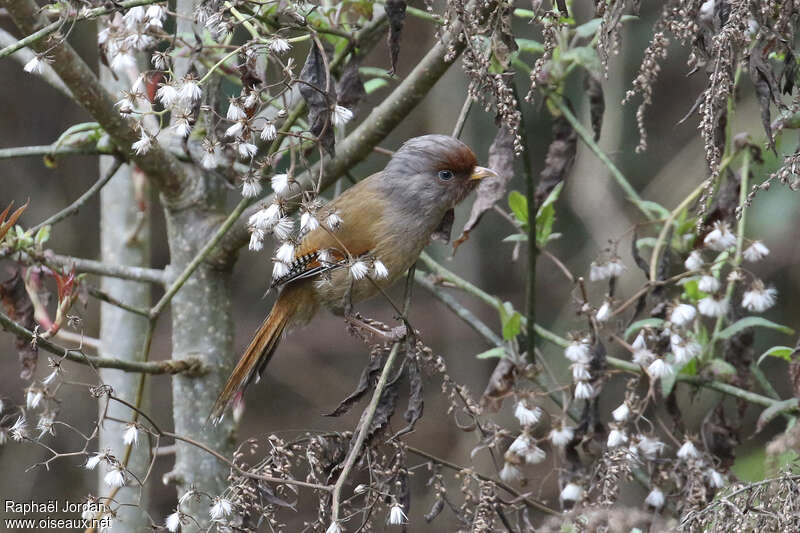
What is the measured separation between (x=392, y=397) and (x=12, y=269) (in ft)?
4.30

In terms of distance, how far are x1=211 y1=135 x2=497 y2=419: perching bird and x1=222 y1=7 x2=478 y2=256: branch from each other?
281mm

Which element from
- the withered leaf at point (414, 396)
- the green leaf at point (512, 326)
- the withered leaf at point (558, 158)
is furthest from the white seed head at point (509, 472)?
the withered leaf at point (558, 158)

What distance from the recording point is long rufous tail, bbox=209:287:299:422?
3508mm

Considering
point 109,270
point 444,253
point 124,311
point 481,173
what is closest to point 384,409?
point 481,173

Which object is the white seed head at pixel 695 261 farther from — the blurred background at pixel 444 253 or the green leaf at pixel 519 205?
the blurred background at pixel 444 253

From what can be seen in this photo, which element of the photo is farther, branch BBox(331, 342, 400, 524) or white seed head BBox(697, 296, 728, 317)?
white seed head BBox(697, 296, 728, 317)

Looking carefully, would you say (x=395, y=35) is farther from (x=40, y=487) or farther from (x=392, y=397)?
(x=40, y=487)

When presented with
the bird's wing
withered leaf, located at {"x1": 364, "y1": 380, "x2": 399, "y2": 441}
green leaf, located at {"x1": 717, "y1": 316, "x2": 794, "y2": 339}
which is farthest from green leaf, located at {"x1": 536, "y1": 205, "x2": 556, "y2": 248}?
withered leaf, located at {"x1": 364, "y1": 380, "x2": 399, "y2": 441}

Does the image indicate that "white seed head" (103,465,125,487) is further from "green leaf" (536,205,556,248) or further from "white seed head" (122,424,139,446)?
"green leaf" (536,205,556,248)

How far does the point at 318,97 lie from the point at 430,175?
4.66ft

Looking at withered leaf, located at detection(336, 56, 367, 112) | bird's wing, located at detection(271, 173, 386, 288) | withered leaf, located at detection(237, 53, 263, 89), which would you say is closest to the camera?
withered leaf, located at detection(237, 53, 263, 89)

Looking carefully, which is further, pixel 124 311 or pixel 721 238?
pixel 124 311

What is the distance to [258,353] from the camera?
3701mm

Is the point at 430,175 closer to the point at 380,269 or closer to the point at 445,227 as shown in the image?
the point at 445,227
